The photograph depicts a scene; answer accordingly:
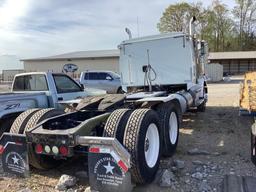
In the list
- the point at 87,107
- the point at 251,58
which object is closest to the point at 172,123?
the point at 87,107

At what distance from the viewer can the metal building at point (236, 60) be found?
53562mm

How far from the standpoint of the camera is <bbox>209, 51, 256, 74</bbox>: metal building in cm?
5356

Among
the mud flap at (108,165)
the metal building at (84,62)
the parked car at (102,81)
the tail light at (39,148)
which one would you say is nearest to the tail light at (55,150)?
the tail light at (39,148)

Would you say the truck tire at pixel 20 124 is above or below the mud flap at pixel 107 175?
above

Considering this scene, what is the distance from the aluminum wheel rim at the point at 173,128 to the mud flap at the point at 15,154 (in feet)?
10.1

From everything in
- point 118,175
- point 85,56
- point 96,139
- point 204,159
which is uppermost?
point 85,56

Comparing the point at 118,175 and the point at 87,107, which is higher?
the point at 87,107

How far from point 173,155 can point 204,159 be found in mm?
640

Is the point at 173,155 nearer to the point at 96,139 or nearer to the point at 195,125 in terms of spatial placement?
the point at 96,139

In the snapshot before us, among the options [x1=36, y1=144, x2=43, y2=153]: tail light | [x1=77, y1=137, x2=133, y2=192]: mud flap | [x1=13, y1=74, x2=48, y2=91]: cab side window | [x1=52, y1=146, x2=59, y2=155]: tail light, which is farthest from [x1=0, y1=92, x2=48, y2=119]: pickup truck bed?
[x1=77, y1=137, x2=133, y2=192]: mud flap

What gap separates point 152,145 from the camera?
214 inches

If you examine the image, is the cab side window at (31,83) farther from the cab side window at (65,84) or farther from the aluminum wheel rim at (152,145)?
the aluminum wheel rim at (152,145)

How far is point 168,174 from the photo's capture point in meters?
5.16

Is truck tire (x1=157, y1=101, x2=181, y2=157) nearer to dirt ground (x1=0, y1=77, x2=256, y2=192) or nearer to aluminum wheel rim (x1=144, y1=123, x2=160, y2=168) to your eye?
dirt ground (x1=0, y1=77, x2=256, y2=192)
